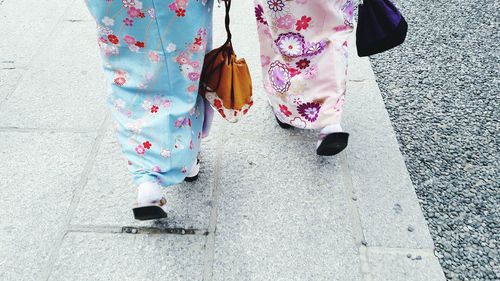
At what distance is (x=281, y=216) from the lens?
70.1 inches

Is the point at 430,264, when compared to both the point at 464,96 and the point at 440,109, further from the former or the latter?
the point at 464,96

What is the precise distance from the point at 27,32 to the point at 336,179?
6.99 feet

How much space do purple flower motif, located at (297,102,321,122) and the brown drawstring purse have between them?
0.29 metres

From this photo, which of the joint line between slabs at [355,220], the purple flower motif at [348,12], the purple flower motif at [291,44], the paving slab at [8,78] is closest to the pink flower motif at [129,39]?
the purple flower motif at [291,44]

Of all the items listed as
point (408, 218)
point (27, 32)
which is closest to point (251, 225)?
point (408, 218)

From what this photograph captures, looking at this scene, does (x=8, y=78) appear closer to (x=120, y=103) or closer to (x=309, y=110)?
(x=120, y=103)

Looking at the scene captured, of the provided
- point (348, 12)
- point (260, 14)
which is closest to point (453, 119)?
point (348, 12)

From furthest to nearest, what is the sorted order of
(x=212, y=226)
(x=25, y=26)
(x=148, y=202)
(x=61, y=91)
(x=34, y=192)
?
(x=25, y=26) → (x=61, y=91) → (x=34, y=192) → (x=212, y=226) → (x=148, y=202)

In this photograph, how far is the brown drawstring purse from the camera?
158 centimetres

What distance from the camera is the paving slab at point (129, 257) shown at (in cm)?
158

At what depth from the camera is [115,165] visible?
1987 millimetres

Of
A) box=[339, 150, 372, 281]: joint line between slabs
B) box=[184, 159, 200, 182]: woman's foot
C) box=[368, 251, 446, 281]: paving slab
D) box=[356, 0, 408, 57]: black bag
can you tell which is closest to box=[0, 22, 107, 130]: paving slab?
box=[184, 159, 200, 182]: woman's foot

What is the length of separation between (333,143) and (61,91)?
1.45 m

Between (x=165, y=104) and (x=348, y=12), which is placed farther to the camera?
(x=348, y=12)
